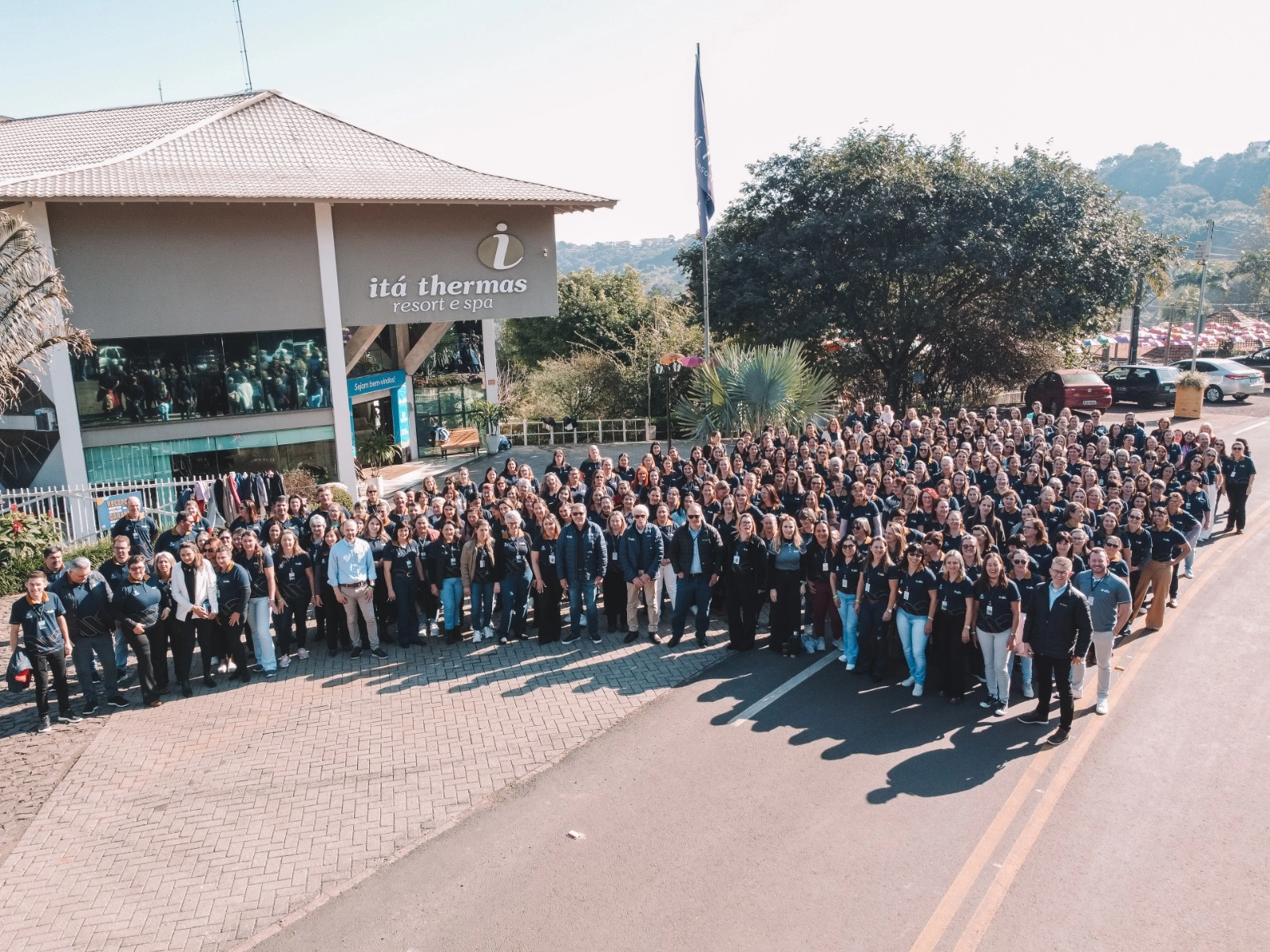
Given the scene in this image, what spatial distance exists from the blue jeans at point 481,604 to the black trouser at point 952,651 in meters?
4.91

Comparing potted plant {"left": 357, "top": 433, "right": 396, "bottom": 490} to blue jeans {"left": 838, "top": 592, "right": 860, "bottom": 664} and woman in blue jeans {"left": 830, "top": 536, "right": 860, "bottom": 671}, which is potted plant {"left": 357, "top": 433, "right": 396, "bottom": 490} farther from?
blue jeans {"left": 838, "top": 592, "right": 860, "bottom": 664}

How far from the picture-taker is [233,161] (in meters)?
16.7

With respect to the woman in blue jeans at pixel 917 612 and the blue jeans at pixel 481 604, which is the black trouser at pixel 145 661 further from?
the woman in blue jeans at pixel 917 612

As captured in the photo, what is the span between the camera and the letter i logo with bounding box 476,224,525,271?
1803 centimetres

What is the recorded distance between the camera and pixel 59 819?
23.2 ft

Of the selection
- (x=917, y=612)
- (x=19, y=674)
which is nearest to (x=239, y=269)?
(x=19, y=674)

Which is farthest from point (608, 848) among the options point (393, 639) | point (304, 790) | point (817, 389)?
point (817, 389)

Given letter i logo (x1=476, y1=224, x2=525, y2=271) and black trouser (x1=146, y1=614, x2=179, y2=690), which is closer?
black trouser (x1=146, y1=614, x2=179, y2=690)

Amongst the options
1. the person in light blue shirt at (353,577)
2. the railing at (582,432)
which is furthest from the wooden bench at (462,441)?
the person in light blue shirt at (353,577)

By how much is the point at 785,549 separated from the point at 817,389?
9154mm

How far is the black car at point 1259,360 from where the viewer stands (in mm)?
36750

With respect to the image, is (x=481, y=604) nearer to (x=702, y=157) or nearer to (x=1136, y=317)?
(x=702, y=157)

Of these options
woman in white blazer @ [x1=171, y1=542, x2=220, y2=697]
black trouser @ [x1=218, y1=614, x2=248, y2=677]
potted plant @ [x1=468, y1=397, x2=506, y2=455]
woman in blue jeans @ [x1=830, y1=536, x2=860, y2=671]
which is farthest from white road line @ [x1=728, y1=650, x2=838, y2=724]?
potted plant @ [x1=468, y1=397, x2=506, y2=455]

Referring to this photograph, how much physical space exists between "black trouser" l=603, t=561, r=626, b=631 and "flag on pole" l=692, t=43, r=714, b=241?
1073 cm
